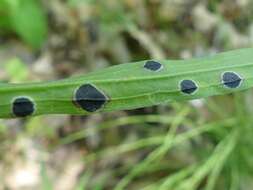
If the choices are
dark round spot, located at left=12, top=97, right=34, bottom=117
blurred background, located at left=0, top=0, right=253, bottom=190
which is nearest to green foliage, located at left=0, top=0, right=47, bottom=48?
blurred background, located at left=0, top=0, right=253, bottom=190

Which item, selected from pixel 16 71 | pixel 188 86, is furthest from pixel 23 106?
pixel 16 71

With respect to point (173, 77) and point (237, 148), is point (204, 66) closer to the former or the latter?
point (173, 77)

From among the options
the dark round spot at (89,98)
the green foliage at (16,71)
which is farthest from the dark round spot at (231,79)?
the green foliage at (16,71)

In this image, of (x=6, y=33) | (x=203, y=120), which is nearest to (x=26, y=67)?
(x=6, y=33)

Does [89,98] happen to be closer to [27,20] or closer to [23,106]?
[23,106]

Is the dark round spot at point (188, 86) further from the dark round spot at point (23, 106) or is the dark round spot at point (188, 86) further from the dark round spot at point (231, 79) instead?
the dark round spot at point (23, 106)
